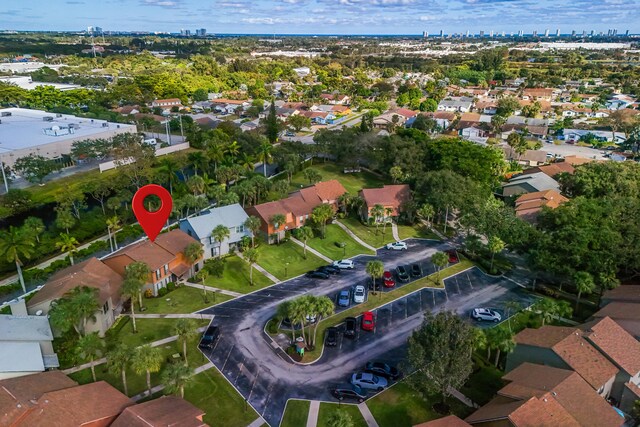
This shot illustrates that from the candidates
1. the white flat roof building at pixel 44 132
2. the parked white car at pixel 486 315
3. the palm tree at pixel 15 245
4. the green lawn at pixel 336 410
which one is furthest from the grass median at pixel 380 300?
the white flat roof building at pixel 44 132

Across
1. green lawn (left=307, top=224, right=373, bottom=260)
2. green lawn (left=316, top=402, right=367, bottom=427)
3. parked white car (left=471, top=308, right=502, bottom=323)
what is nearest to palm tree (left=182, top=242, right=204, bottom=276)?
green lawn (left=307, top=224, right=373, bottom=260)

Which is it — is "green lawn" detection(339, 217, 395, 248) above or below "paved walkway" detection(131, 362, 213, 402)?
above

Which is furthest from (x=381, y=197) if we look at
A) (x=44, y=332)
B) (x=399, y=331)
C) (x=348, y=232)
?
(x=44, y=332)

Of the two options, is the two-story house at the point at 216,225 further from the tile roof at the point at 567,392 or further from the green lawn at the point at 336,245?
the tile roof at the point at 567,392

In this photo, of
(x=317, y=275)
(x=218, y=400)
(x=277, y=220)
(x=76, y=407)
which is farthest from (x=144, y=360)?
(x=277, y=220)

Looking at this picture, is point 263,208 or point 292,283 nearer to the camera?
point 292,283

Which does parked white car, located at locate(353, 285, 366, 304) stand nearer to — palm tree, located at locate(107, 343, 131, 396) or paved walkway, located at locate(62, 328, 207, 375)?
paved walkway, located at locate(62, 328, 207, 375)

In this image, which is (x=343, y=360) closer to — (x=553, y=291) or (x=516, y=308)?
(x=516, y=308)
